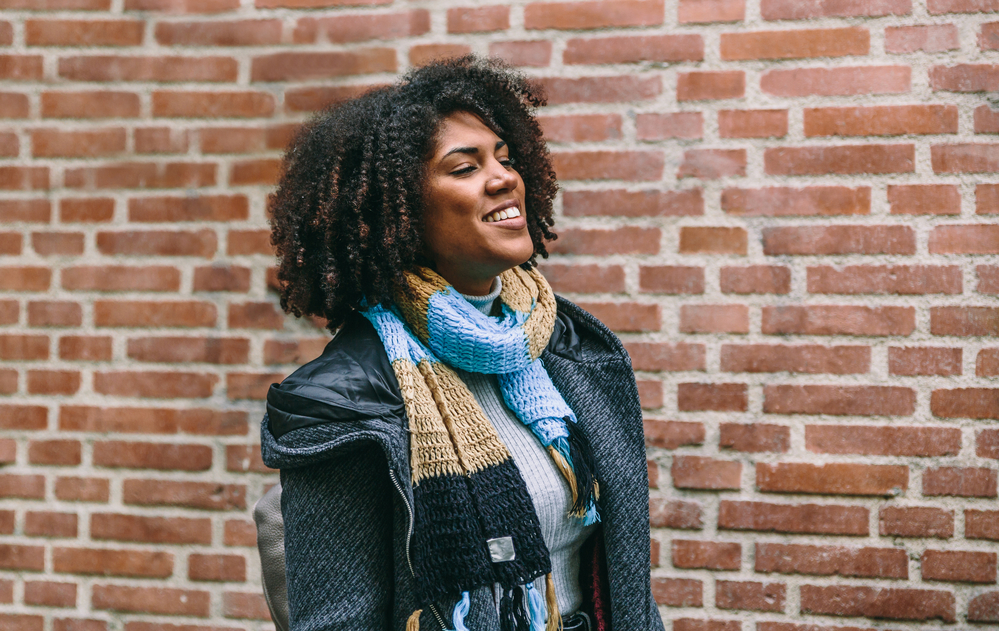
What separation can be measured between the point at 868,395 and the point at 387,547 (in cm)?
146

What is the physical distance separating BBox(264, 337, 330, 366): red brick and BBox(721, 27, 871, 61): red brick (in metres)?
1.50

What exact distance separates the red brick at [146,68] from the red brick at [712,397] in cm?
170

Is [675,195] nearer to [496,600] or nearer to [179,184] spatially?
[496,600]

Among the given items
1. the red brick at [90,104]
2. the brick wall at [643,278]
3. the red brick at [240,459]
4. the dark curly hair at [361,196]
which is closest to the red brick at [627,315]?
the brick wall at [643,278]

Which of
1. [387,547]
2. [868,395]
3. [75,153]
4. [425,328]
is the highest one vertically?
[75,153]

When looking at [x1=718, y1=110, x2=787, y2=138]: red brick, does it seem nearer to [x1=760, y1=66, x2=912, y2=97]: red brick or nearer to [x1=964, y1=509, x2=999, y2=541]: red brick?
[x1=760, y1=66, x2=912, y2=97]: red brick

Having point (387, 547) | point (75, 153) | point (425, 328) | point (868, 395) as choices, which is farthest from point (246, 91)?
point (868, 395)

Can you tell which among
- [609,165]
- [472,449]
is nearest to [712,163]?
[609,165]

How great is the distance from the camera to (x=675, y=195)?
2.21 metres

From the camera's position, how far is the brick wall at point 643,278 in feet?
6.91

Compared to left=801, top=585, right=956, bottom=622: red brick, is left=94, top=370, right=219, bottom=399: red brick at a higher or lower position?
higher

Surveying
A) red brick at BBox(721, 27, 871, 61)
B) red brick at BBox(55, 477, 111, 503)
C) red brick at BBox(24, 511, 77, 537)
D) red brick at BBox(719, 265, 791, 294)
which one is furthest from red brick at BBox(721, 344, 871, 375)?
red brick at BBox(24, 511, 77, 537)

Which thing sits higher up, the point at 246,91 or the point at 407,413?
the point at 246,91

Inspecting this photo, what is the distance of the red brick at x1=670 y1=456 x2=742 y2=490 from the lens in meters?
2.19
